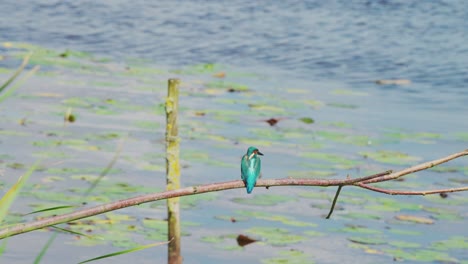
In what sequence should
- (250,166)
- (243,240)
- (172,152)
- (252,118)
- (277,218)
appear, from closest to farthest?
(250,166)
(172,152)
(243,240)
(277,218)
(252,118)

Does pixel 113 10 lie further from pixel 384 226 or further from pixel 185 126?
pixel 384 226

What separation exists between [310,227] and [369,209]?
21.9 inches

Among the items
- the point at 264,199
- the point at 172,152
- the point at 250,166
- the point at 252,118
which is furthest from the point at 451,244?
the point at 252,118

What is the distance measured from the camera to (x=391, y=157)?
852cm

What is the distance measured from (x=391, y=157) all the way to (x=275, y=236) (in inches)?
87.6

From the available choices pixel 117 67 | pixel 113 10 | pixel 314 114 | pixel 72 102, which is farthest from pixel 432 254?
pixel 113 10

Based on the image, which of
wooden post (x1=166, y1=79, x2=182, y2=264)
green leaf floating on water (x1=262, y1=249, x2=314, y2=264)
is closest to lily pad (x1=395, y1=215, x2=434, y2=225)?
green leaf floating on water (x1=262, y1=249, x2=314, y2=264)

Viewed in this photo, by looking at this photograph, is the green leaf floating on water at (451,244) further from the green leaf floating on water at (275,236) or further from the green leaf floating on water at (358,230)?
the green leaf floating on water at (275,236)

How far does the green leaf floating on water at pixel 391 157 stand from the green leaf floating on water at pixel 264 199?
1.31m

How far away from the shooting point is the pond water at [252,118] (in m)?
6.62

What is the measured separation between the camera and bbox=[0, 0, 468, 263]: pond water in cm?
662

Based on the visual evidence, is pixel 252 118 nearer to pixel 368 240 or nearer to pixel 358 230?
pixel 358 230

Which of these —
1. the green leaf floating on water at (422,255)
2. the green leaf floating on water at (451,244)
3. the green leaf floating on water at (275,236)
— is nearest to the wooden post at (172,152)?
the green leaf floating on water at (275,236)

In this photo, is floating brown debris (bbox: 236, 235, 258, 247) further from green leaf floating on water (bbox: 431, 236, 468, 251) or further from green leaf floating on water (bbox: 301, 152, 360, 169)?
green leaf floating on water (bbox: 301, 152, 360, 169)
